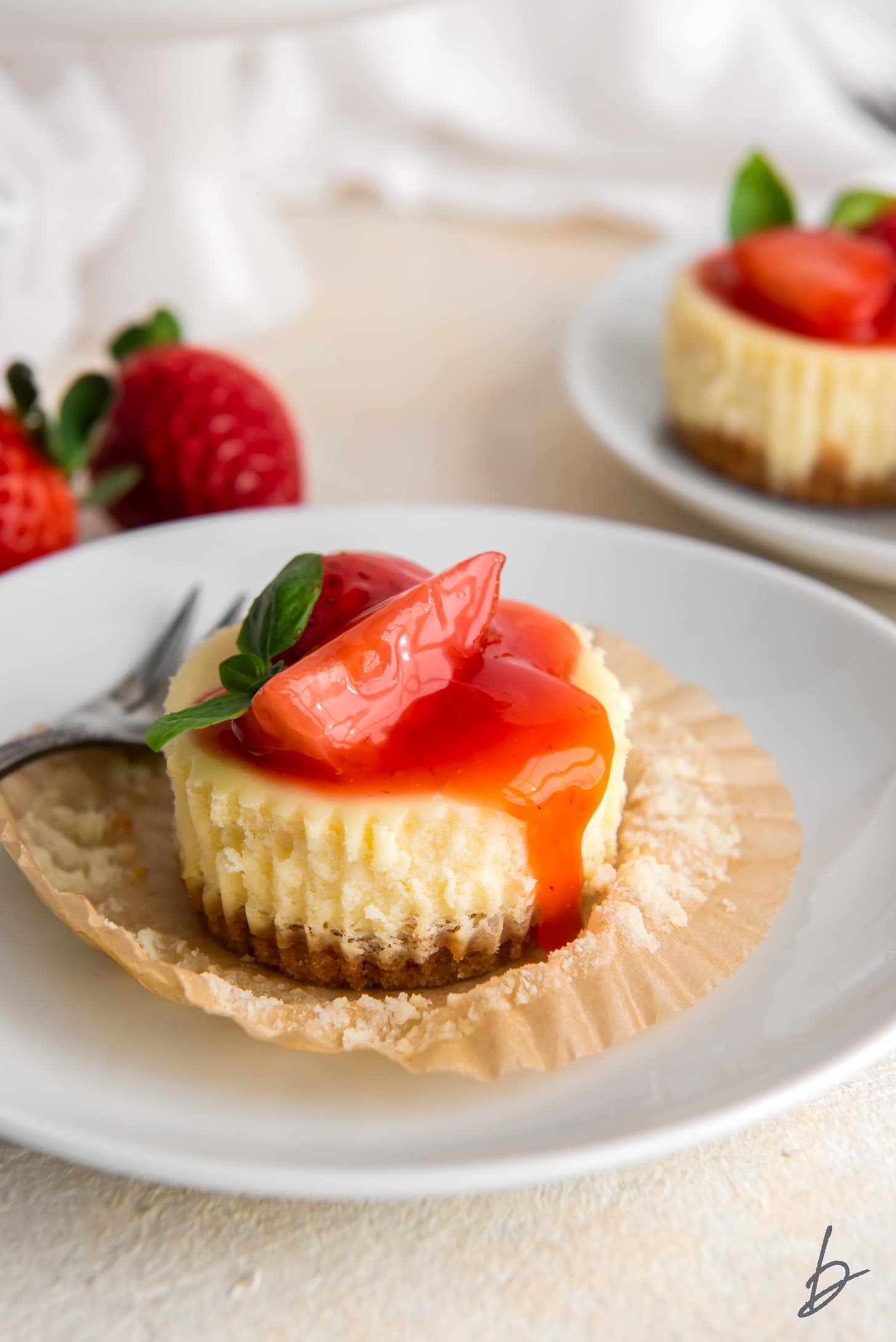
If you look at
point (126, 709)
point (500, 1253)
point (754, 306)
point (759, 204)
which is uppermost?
point (759, 204)

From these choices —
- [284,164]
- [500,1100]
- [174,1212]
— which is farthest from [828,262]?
[284,164]

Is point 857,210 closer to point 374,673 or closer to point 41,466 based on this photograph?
point 41,466

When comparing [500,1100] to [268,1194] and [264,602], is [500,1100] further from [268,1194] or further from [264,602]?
[264,602]

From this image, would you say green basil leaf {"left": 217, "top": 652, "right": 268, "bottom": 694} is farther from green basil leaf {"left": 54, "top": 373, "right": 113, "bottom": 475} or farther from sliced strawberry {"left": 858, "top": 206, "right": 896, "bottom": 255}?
sliced strawberry {"left": 858, "top": 206, "right": 896, "bottom": 255}

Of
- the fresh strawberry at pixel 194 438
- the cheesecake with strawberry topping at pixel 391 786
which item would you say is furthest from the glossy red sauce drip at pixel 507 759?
the fresh strawberry at pixel 194 438

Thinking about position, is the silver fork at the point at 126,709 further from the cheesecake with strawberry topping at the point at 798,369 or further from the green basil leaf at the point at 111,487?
the cheesecake with strawberry topping at the point at 798,369

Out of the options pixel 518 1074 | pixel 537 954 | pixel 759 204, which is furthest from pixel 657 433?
pixel 518 1074
